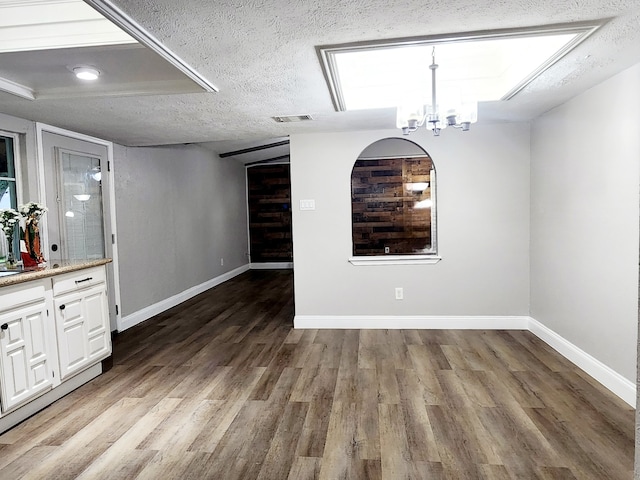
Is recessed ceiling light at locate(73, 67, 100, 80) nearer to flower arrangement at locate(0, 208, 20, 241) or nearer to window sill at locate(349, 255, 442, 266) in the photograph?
flower arrangement at locate(0, 208, 20, 241)

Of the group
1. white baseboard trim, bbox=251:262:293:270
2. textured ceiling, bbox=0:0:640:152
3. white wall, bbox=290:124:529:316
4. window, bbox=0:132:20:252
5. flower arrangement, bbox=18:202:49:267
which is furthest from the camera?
white baseboard trim, bbox=251:262:293:270

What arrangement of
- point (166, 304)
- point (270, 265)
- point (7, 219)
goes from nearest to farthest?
point (7, 219), point (166, 304), point (270, 265)

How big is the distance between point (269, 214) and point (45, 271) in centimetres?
645

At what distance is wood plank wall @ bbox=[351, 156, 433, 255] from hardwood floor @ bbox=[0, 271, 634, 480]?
332cm

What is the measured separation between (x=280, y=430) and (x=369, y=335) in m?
1.89

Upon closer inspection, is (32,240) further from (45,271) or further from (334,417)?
(334,417)

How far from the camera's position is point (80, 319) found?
9.63ft

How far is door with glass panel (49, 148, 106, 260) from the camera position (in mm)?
3688

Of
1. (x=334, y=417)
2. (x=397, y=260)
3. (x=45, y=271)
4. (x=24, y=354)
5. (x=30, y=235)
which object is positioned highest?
(x=30, y=235)

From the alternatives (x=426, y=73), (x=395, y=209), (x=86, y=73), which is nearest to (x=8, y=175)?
(x=86, y=73)

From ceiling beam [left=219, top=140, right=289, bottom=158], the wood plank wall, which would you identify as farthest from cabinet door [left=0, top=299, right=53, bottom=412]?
the wood plank wall

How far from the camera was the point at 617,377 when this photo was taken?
8.55ft

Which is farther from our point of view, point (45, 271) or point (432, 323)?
point (432, 323)

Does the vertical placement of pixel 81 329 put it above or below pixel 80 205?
below
